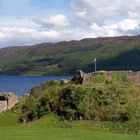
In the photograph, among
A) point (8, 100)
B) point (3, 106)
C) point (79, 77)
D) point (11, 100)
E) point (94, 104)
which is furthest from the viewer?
point (11, 100)

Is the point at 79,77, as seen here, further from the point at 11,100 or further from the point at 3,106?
the point at 11,100

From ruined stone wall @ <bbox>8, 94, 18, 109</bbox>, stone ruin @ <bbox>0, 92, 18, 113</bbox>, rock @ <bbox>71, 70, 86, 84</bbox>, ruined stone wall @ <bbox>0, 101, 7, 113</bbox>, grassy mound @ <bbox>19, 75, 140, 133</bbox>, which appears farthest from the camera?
ruined stone wall @ <bbox>8, 94, 18, 109</bbox>

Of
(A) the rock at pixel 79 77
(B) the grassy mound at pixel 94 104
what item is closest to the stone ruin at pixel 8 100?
(B) the grassy mound at pixel 94 104

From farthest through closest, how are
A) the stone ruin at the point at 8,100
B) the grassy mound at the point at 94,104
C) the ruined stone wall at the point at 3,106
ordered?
the stone ruin at the point at 8,100 < the ruined stone wall at the point at 3,106 < the grassy mound at the point at 94,104

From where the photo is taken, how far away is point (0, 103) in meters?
52.7

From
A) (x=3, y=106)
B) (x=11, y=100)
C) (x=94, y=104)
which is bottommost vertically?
(x=3, y=106)

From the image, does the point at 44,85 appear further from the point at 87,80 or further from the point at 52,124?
the point at 52,124

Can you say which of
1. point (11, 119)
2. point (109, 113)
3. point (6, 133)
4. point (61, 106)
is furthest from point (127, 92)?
point (6, 133)

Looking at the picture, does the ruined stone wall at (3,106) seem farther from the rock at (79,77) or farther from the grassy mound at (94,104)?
the rock at (79,77)

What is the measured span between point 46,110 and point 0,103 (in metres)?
11.4

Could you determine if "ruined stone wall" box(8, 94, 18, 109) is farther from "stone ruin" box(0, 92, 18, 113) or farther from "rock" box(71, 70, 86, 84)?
"rock" box(71, 70, 86, 84)

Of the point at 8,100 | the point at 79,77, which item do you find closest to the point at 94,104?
the point at 79,77

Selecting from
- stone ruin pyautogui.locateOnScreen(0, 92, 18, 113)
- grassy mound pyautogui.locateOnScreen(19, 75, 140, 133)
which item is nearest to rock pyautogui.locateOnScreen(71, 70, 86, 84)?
grassy mound pyautogui.locateOnScreen(19, 75, 140, 133)

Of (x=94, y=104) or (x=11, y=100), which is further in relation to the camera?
(x=11, y=100)
